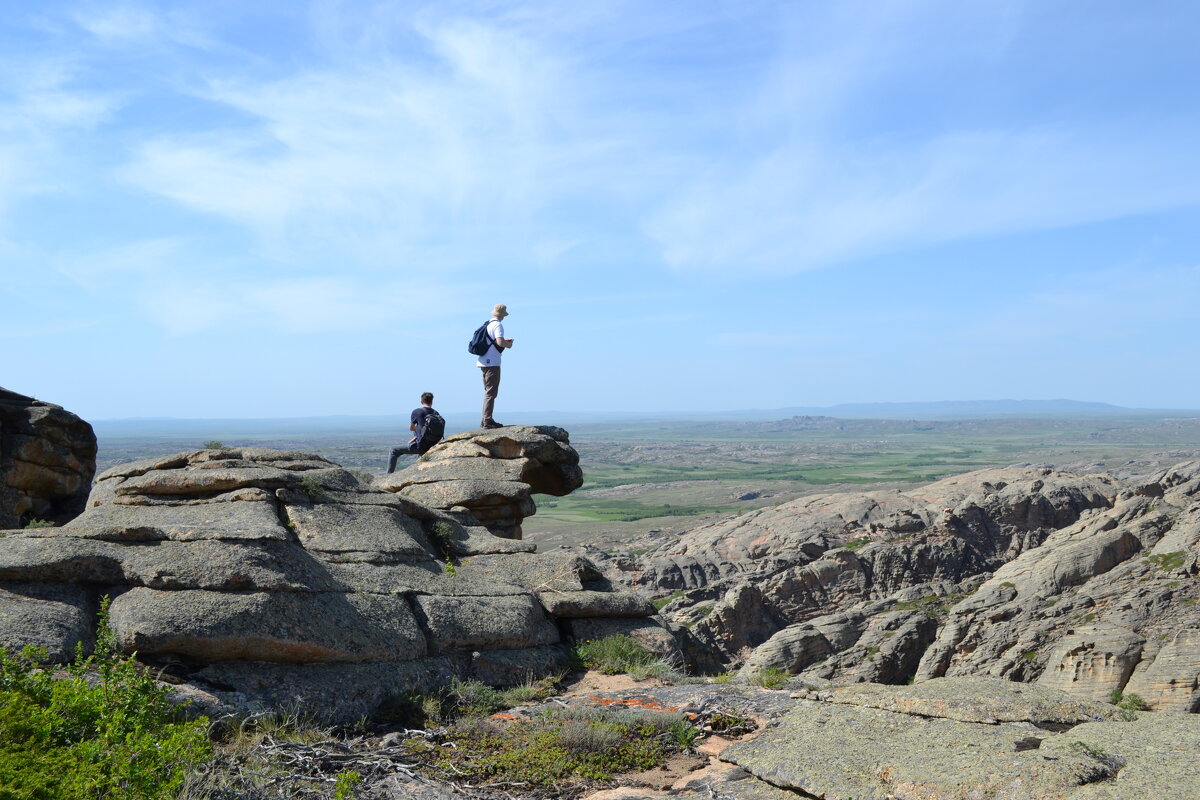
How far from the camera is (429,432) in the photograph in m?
23.5

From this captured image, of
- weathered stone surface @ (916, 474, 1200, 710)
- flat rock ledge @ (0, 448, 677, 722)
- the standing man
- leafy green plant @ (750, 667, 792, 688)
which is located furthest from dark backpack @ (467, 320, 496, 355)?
weathered stone surface @ (916, 474, 1200, 710)

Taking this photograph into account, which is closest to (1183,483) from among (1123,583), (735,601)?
(1123,583)

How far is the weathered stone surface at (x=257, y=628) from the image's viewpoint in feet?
36.5

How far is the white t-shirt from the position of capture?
71.6ft

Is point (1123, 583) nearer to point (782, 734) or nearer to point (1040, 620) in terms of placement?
Answer: point (1040, 620)

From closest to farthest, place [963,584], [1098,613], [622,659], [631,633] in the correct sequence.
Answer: [622,659] → [631,633] → [1098,613] → [963,584]

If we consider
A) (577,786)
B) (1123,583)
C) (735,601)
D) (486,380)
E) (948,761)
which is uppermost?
(486,380)

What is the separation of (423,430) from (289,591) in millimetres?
11301

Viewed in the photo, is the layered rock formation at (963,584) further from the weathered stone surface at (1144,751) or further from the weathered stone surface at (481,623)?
the weathered stone surface at (1144,751)

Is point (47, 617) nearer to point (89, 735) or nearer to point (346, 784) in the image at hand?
point (89, 735)

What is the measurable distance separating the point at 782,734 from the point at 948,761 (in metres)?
2.10

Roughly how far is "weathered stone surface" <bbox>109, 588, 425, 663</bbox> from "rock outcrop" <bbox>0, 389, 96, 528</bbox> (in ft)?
33.1

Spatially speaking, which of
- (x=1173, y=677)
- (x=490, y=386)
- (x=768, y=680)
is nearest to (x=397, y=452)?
(x=490, y=386)

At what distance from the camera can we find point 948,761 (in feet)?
27.8
